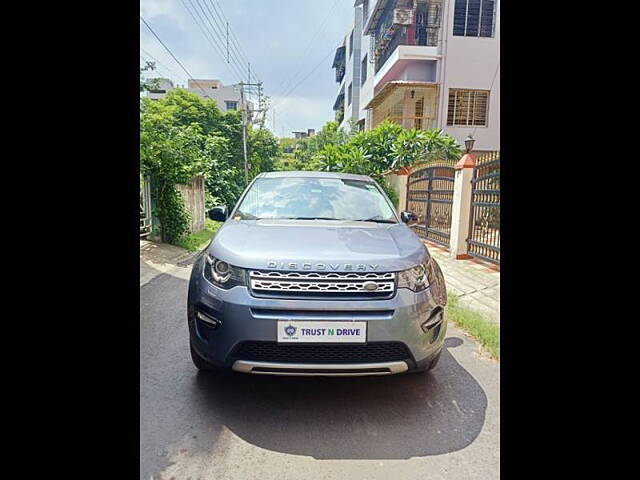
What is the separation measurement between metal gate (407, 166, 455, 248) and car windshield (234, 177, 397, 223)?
4530mm

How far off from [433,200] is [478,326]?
5277 mm

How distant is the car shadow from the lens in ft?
6.82

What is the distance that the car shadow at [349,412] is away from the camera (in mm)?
2078

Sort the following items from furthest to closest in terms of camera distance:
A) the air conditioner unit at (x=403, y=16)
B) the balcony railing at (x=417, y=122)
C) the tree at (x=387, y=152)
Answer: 1. the balcony railing at (x=417, y=122)
2. the air conditioner unit at (x=403, y=16)
3. the tree at (x=387, y=152)

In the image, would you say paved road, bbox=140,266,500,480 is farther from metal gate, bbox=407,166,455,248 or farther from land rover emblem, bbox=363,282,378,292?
metal gate, bbox=407,166,455,248

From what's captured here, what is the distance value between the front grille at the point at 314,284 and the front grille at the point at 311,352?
28cm

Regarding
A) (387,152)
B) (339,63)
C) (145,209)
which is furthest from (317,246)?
(339,63)

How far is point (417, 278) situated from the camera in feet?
7.71

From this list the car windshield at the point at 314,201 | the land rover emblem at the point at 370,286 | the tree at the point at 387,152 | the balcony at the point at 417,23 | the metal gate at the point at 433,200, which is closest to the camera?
the land rover emblem at the point at 370,286

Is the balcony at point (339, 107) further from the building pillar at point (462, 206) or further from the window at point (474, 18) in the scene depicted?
the building pillar at point (462, 206)

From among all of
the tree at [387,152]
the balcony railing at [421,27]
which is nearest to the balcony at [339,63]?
the balcony railing at [421,27]
